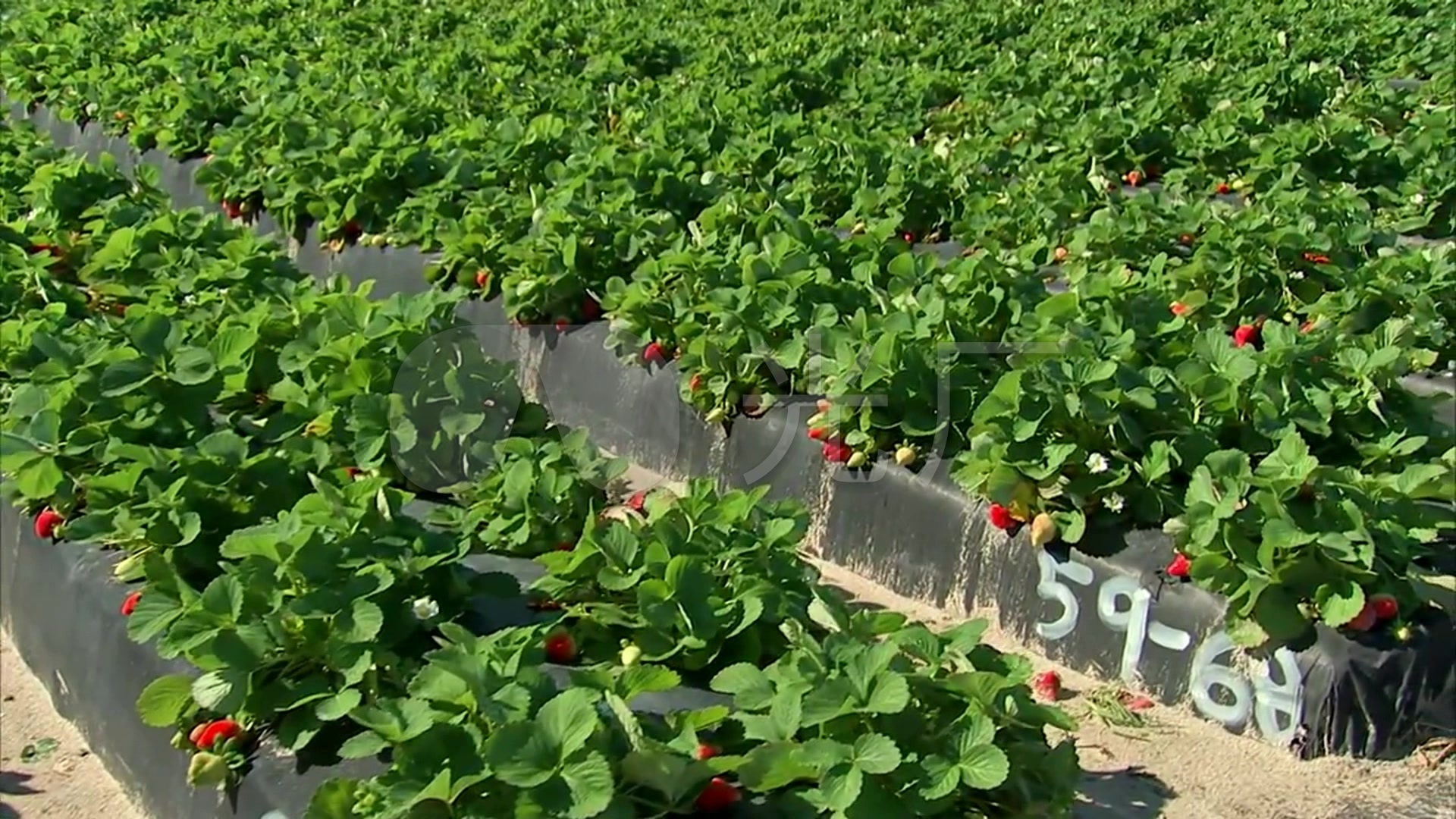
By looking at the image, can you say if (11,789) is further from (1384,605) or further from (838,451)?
(1384,605)

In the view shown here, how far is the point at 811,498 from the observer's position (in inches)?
189

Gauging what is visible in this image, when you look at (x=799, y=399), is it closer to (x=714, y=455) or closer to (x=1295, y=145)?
(x=714, y=455)

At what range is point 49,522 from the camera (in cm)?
388

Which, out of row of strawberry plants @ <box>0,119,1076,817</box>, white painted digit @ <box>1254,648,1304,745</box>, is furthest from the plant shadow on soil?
white painted digit @ <box>1254,648,1304,745</box>

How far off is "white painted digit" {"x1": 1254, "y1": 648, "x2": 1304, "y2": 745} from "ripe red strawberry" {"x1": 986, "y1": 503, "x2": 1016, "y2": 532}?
75cm

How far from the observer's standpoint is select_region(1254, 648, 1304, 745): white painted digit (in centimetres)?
356

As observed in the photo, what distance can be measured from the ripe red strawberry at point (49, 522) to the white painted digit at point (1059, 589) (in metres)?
2.50

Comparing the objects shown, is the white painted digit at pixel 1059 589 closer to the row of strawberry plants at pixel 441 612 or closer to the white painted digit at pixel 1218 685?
the white painted digit at pixel 1218 685

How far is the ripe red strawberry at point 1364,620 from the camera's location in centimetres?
353

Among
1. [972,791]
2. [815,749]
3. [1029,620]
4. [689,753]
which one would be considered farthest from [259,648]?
[1029,620]

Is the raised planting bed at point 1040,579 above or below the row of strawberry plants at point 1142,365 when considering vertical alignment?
below

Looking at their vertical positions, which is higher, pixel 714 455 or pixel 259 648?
pixel 259 648

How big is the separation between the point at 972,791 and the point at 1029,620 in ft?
5.28

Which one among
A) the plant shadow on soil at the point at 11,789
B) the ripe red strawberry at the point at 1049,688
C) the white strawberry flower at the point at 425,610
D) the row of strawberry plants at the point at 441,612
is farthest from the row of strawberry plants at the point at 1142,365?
the plant shadow on soil at the point at 11,789
